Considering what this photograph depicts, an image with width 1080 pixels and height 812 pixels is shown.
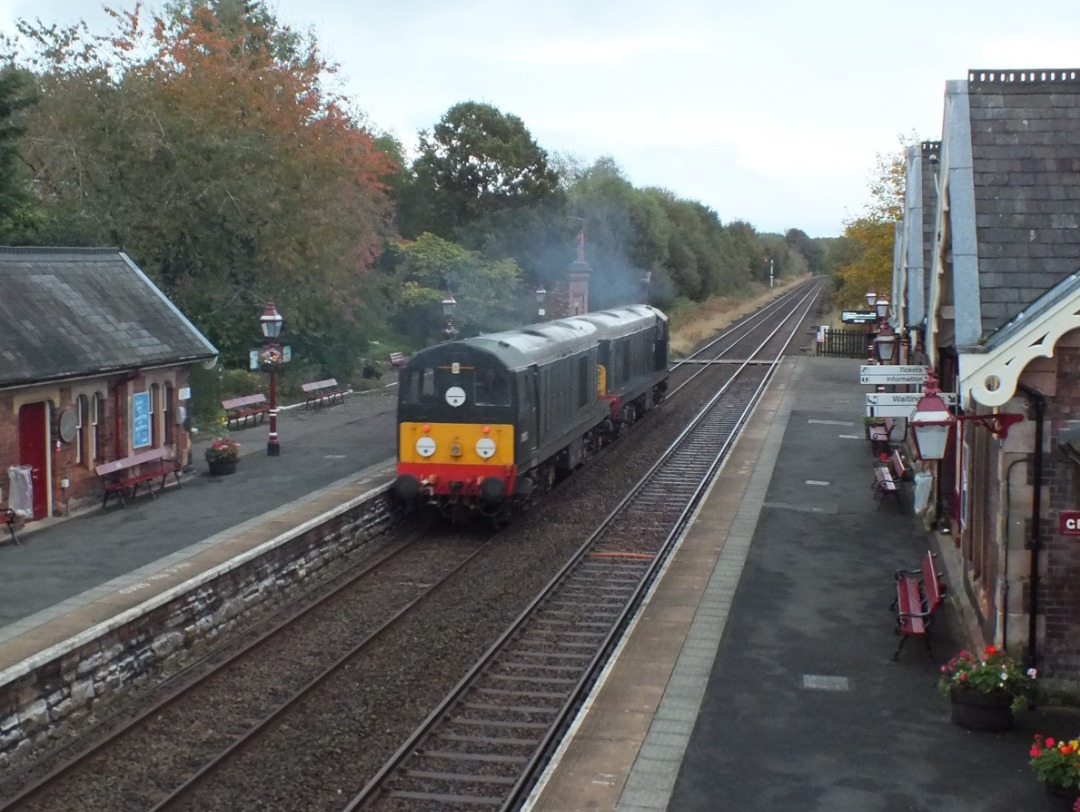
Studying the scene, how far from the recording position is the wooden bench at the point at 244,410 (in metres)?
28.1

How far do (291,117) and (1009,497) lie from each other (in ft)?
96.7

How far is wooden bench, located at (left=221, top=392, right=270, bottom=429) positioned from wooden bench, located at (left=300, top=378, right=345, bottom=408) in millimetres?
2957

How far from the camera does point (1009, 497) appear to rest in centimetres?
1035

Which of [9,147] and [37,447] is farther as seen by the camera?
[9,147]

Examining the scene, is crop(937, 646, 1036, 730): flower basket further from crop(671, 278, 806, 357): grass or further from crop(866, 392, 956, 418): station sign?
crop(671, 278, 806, 357): grass

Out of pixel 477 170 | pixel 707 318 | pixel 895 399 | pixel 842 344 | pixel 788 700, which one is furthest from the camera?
pixel 707 318

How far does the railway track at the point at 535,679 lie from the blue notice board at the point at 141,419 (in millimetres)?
8150

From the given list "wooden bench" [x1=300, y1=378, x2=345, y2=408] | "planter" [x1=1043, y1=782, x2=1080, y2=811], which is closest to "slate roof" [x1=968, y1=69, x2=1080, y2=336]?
"planter" [x1=1043, y1=782, x2=1080, y2=811]

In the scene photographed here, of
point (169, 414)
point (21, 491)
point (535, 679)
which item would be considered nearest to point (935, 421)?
point (535, 679)

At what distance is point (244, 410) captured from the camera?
2859cm

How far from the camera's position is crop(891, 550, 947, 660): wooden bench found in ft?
39.2

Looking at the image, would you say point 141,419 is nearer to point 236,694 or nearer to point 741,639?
point 236,694

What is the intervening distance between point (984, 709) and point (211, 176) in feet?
87.8

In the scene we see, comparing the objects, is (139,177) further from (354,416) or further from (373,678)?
(373,678)
